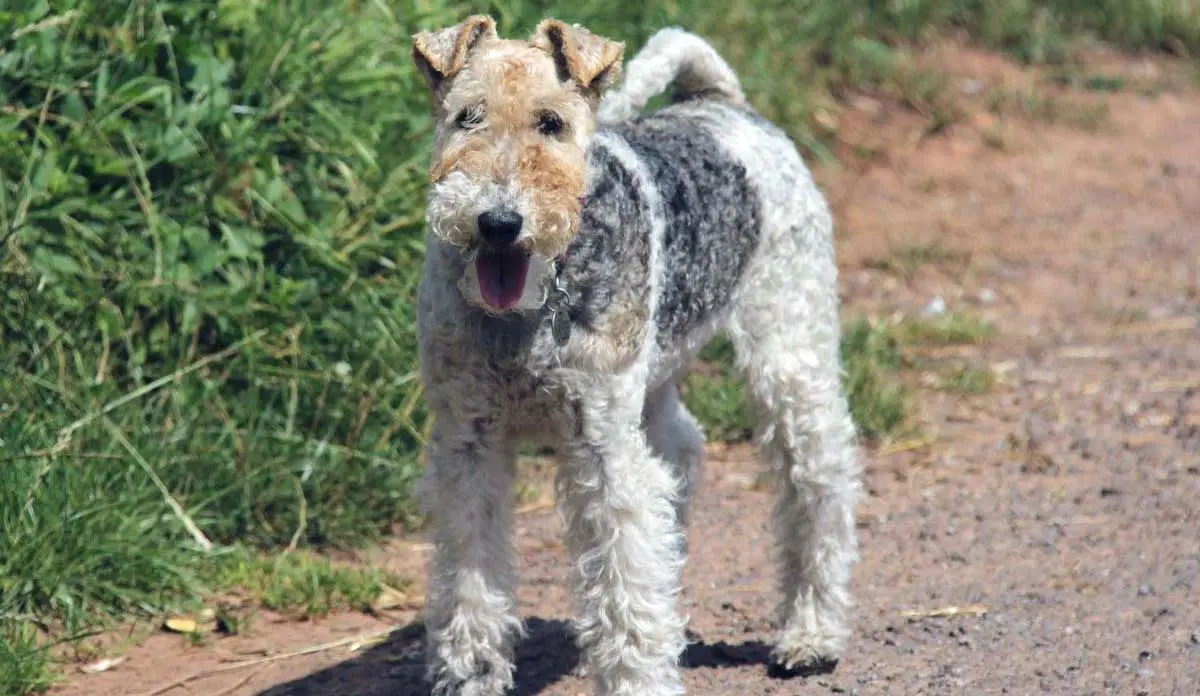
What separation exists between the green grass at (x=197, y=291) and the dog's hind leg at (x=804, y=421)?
4.71 ft

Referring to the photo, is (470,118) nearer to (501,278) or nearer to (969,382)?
(501,278)

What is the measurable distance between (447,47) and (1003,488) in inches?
124

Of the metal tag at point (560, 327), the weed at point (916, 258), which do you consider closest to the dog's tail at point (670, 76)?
the metal tag at point (560, 327)

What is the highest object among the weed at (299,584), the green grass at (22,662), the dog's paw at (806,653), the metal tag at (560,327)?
the metal tag at (560,327)

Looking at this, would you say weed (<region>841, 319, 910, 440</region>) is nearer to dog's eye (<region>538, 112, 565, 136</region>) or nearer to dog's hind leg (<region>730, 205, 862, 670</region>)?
dog's hind leg (<region>730, 205, 862, 670</region>)

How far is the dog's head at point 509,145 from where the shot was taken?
143 inches

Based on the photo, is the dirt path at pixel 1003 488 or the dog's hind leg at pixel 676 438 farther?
the dog's hind leg at pixel 676 438

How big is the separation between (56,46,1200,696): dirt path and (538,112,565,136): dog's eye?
1.69m

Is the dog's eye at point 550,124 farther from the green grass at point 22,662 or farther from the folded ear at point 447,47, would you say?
the green grass at point 22,662

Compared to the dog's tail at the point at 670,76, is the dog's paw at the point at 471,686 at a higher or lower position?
lower

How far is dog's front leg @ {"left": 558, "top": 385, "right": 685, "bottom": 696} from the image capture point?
13.3 ft

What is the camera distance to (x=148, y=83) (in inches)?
229

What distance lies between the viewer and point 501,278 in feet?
12.3

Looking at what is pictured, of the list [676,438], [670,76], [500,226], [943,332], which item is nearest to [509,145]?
[500,226]
